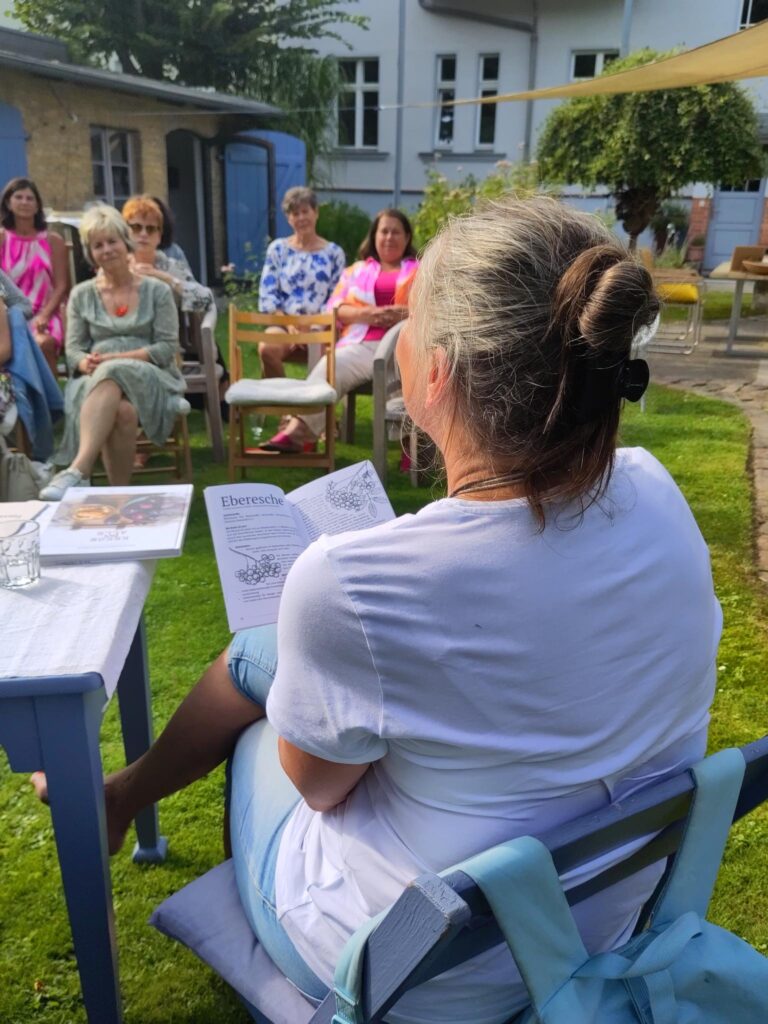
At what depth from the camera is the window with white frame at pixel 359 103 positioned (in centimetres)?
1781

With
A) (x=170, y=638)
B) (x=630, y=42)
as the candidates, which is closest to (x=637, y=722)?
(x=170, y=638)

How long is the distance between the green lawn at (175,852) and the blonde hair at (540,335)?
141cm

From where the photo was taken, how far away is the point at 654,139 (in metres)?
10.6

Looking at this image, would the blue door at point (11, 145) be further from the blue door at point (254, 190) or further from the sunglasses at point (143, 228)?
the sunglasses at point (143, 228)

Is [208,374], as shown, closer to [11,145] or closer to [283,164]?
[11,145]

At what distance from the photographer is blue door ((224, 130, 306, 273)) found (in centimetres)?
1373

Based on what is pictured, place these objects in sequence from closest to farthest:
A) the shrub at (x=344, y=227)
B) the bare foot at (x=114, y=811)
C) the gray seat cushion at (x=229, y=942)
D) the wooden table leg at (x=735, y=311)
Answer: the gray seat cushion at (x=229, y=942), the bare foot at (x=114, y=811), the wooden table leg at (x=735, y=311), the shrub at (x=344, y=227)

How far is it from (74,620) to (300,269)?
5.09 meters

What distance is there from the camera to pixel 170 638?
3250 millimetres

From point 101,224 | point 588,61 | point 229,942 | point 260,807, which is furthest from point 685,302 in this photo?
point 588,61

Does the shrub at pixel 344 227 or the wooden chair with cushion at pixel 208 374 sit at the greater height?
the shrub at pixel 344 227

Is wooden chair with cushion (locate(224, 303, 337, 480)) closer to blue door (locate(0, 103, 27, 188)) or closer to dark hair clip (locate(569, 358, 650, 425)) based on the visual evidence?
dark hair clip (locate(569, 358, 650, 425))

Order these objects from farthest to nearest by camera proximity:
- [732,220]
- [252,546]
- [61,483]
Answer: [732,220] < [61,483] < [252,546]

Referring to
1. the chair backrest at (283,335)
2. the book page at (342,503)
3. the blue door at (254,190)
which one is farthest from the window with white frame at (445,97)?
the book page at (342,503)
